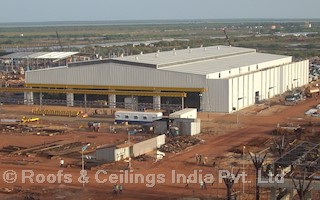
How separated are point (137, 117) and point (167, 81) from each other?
6.19 metres

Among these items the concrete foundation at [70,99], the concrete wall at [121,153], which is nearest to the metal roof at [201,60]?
the concrete foundation at [70,99]

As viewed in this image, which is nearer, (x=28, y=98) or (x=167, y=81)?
(x=167, y=81)

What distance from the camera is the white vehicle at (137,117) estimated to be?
33562 millimetres

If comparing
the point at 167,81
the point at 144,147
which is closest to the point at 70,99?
the point at 167,81

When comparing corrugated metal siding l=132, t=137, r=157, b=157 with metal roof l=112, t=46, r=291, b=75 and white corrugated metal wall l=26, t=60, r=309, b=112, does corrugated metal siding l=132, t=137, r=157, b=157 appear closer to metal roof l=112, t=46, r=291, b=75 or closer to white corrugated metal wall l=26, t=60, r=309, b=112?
white corrugated metal wall l=26, t=60, r=309, b=112

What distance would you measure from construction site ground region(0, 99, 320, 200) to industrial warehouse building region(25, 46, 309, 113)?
134 centimetres

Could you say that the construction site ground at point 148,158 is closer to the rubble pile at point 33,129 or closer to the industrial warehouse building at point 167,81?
the rubble pile at point 33,129

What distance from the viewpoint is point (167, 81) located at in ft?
131

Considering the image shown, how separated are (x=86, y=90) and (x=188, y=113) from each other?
10.6 m

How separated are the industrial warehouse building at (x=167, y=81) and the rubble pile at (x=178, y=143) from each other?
8.07 meters

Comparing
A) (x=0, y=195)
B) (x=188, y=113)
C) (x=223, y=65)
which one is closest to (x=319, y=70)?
(x=223, y=65)

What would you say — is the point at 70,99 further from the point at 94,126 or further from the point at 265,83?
the point at 265,83

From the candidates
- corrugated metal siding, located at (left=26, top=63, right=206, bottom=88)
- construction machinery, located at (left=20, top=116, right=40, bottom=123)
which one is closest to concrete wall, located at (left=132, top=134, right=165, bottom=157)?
corrugated metal siding, located at (left=26, top=63, right=206, bottom=88)

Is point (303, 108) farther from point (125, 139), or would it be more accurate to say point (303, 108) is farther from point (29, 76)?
point (29, 76)
